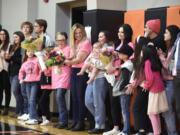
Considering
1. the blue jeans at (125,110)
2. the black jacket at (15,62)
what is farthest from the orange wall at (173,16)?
the black jacket at (15,62)

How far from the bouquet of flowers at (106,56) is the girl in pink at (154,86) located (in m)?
0.63

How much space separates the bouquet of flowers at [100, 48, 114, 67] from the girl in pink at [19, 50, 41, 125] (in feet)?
5.97

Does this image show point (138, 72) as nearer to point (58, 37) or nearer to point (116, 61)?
point (116, 61)

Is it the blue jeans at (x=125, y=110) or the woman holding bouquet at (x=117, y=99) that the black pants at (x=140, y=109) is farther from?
the woman holding bouquet at (x=117, y=99)

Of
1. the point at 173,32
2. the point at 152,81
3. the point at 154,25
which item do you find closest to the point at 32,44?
the point at 154,25

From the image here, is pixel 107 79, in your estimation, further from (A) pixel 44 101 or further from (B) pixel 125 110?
(A) pixel 44 101

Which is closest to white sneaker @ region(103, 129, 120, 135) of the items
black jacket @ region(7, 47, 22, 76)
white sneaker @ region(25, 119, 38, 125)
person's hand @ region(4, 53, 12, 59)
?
white sneaker @ region(25, 119, 38, 125)

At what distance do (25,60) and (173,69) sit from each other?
3.44 m

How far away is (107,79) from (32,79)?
1841mm

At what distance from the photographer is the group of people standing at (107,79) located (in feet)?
17.2

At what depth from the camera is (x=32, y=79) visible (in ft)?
23.9

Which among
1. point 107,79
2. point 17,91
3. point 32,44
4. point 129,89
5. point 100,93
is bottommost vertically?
point 17,91

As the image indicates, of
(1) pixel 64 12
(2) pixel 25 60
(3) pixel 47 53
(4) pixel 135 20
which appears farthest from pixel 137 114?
(1) pixel 64 12

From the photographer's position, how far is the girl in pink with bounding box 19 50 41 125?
23.7 feet
